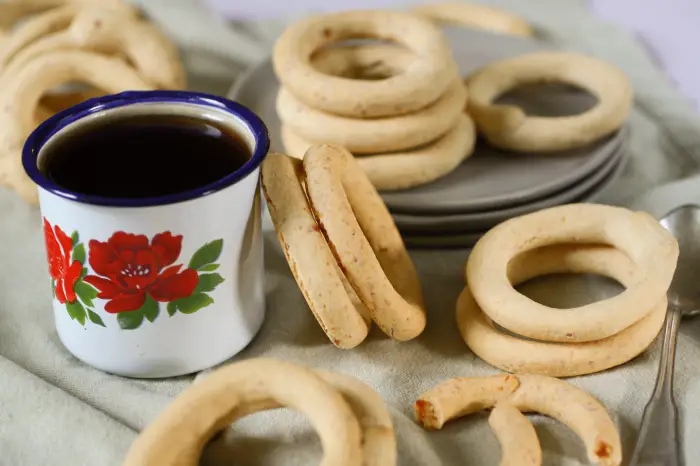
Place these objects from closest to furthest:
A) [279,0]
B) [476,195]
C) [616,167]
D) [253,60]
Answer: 1. [476,195]
2. [616,167]
3. [253,60]
4. [279,0]

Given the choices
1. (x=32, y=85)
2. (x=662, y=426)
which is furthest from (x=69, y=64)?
(x=662, y=426)

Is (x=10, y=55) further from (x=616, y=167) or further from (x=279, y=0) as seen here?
(x=616, y=167)

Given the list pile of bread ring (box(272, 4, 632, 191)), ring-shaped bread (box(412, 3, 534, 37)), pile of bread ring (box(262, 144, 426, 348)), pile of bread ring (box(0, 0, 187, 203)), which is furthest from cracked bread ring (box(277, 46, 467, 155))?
ring-shaped bread (box(412, 3, 534, 37))

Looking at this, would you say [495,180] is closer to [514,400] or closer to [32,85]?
[514,400]

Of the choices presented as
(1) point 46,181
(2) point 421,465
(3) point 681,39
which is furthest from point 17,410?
(3) point 681,39

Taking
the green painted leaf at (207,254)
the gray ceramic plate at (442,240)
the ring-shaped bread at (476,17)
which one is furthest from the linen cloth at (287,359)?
the ring-shaped bread at (476,17)

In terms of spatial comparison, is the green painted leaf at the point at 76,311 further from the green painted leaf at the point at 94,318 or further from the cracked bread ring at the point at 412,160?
the cracked bread ring at the point at 412,160
